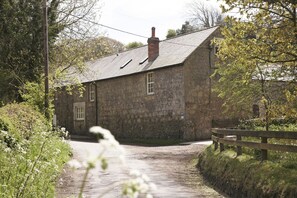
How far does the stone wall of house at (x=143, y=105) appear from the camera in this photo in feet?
97.1

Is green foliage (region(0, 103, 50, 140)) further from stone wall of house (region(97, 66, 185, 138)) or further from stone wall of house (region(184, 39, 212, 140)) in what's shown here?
stone wall of house (region(184, 39, 212, 140))

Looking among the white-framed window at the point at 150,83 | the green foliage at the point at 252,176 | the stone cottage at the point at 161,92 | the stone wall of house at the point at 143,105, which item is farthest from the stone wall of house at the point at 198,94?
the green foliage at the point at 252,176

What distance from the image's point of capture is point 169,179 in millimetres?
12766

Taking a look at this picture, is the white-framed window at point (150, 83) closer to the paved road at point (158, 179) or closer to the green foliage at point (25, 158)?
the paved road at point (158, 179)

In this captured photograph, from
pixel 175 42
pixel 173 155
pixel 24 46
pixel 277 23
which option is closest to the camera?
pixel 277 23

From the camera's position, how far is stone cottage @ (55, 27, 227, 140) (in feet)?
96.5

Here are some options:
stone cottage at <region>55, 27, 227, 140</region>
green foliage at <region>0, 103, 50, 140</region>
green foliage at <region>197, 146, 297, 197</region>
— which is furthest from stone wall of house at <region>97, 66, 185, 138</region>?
green foliage at <region>197, 146, 297, 197</region>

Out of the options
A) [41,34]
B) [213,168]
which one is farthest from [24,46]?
[213,168]

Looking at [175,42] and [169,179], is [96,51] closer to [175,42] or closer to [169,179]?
[175,42]

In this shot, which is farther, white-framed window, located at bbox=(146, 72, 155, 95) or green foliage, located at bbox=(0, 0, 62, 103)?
white-framed window, located at bbox=(146, 72, 155, 95)

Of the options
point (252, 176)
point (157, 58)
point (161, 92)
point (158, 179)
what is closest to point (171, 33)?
point (157, 58)

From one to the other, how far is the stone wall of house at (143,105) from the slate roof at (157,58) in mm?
562

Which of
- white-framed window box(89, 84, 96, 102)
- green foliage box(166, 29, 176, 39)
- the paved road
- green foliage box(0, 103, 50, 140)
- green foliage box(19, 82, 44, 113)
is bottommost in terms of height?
the paved road

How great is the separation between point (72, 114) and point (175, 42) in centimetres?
1467
